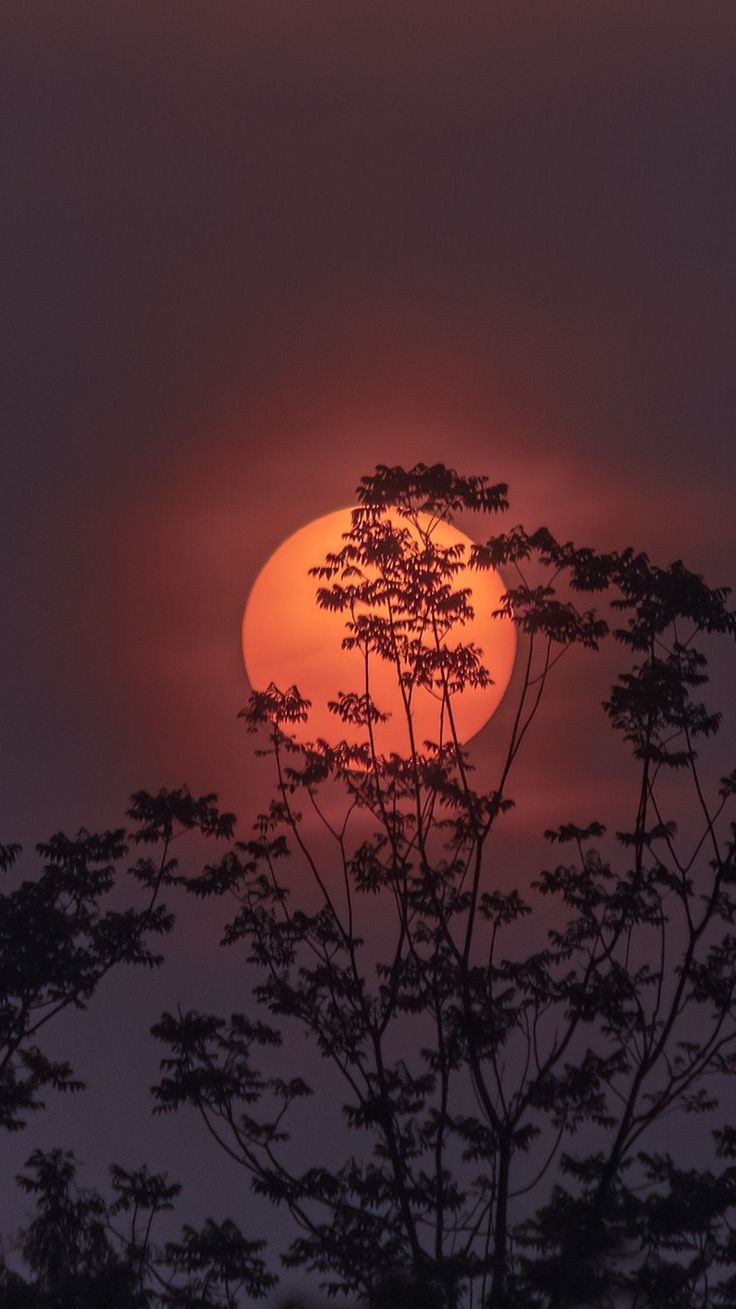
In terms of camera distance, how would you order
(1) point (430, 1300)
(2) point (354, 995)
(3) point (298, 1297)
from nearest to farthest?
(3) point (298, 1297) < (1) point (430, 1300) < (2) point (354, 995)

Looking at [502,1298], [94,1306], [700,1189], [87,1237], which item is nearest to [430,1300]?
[502,1298]

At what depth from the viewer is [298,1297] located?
1320cm

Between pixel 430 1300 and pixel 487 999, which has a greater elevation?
pixel 487 999

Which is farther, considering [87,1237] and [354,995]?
[87,1237]

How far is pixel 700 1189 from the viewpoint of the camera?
19203 mm

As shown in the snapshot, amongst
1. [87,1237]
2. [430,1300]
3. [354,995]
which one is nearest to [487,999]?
[354,995]

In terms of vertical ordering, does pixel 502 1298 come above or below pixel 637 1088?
below

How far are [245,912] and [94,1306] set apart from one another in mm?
5064

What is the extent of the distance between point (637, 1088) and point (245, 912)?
537 cm

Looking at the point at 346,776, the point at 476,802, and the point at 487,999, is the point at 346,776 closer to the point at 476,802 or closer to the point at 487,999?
the point at 476,802

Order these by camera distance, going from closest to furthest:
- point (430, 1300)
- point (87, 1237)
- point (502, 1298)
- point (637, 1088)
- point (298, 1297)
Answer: point (298, 1297), point (430, 1300), point (502, 1298), point (637, 1088), point (87, 1237)

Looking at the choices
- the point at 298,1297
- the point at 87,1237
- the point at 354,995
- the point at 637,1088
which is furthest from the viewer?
the point at 87,1237

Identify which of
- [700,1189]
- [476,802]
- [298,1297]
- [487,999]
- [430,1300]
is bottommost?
[298,1297]

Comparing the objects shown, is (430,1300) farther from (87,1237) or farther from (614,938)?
(87,1237)
